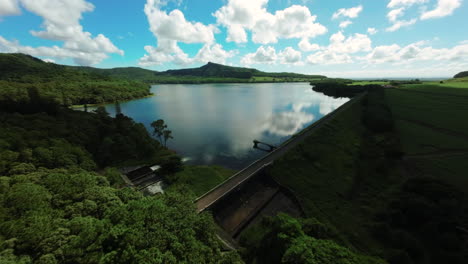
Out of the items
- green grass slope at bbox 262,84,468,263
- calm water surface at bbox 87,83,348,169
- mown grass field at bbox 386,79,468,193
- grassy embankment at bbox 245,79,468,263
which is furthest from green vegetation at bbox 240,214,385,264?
mown grass field at bbox 386,79,468,193

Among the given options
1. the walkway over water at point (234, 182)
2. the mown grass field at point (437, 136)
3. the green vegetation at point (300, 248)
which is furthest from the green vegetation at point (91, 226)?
the mown grass field at point (437, 136)

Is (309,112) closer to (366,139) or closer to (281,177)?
(366,139)

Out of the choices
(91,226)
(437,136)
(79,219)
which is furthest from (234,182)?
(437,136)

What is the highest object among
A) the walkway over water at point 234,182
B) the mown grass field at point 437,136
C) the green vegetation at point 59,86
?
the green vegetation at point 59,86

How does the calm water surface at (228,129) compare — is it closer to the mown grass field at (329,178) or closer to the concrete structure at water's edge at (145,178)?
the concrete structure at water's edge at (145,178)

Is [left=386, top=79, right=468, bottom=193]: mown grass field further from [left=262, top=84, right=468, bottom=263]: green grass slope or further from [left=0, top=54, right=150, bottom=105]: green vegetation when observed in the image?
[left=0, top=54, right=150, bottom=105]: green vegetation

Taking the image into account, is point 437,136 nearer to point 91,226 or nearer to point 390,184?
point 390,184
